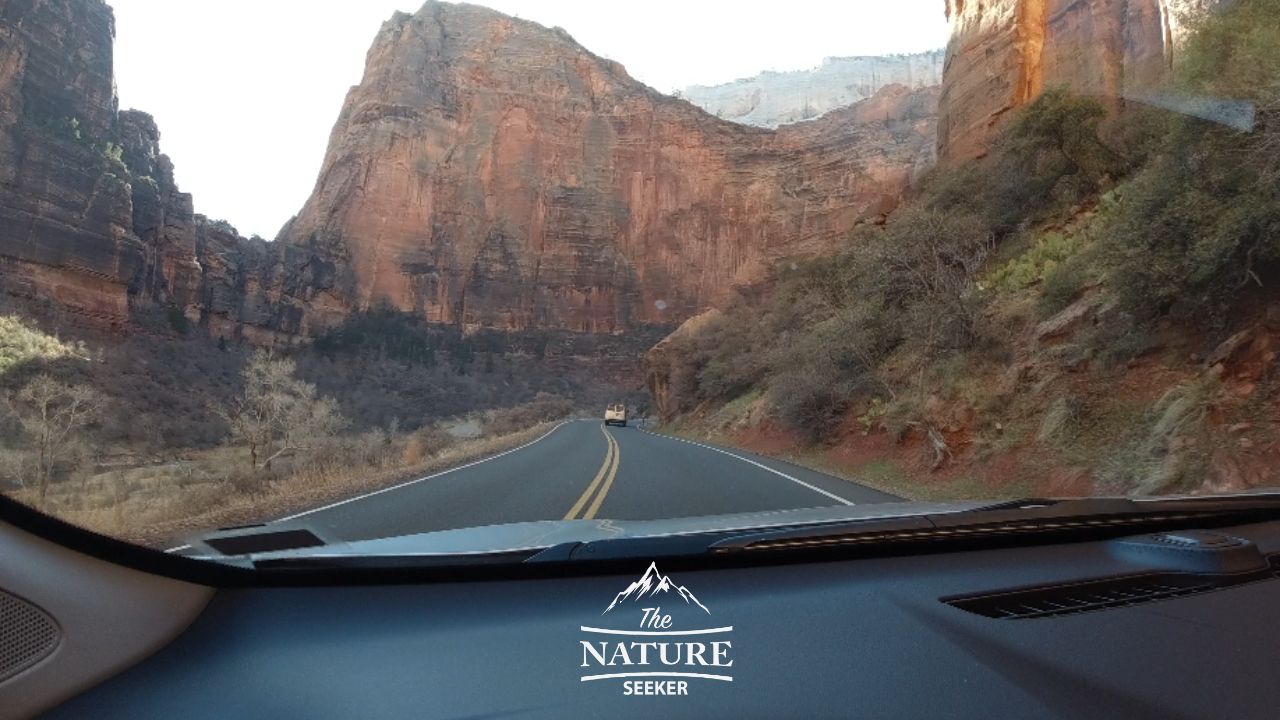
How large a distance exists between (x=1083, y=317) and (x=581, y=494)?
10678 mm

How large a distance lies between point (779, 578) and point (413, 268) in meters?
96.8

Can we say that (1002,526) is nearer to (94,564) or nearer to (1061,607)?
(1061,607)

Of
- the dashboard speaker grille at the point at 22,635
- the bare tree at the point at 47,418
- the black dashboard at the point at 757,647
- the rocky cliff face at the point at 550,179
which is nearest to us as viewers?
the dashboard speaker grille at the point at 22,635

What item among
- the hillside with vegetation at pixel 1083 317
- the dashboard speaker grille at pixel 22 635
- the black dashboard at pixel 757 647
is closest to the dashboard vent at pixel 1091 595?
the black dashboard at pixel 757 647

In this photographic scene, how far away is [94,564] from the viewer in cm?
221

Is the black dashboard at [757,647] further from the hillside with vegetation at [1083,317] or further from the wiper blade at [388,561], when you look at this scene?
the hillside with vegetation at [1083,317]

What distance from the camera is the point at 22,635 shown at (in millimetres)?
1962

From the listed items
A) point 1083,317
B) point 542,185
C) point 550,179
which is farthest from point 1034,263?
point 550,179

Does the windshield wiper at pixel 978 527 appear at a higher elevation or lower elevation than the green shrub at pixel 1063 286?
lower

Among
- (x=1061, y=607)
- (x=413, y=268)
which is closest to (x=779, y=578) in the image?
(x=1061, y=607)

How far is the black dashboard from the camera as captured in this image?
7.13 feet

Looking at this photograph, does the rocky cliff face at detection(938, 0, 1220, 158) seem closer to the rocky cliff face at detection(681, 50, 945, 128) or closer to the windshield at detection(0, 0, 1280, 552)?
the windshield at detection(0, 0, 1280, 552)

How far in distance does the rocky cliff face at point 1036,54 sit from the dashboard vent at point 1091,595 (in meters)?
23.1

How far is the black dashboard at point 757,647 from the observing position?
217 centimetres
